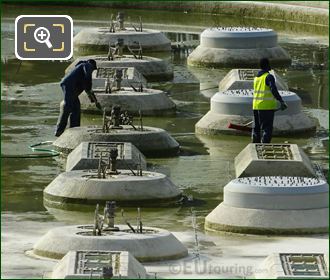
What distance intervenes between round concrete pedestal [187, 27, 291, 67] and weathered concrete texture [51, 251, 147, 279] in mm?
23162

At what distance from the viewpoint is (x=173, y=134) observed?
3066 centimetres

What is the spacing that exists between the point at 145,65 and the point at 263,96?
1148 centimetres

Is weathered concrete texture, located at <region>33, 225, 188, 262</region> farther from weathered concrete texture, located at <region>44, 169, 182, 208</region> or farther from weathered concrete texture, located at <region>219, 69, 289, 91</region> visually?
weathered concrete texture, located at <region>219, 69, 289, 91</region>

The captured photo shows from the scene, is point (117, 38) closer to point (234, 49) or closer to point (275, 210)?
point (234, 49)

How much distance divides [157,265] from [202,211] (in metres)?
4.33

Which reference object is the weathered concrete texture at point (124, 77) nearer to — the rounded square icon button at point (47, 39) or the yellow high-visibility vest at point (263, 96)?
the yellow high-visibility vest at point (263, 96)

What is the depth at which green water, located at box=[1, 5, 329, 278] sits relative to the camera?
20.6 metres

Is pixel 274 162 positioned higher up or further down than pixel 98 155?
higher up

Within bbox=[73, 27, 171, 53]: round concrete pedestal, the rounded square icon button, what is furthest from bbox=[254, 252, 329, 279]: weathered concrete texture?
bbox=[73, 27, 171, 53]: round concrete pedestal

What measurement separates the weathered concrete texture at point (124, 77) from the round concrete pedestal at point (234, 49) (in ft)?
15.6

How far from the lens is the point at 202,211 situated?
22734 mm

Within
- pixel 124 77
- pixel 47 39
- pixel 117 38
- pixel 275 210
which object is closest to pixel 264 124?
pixel 275 210

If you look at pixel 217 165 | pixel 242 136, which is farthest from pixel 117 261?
pixel 242 136

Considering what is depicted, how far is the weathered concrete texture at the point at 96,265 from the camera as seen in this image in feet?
53.6
